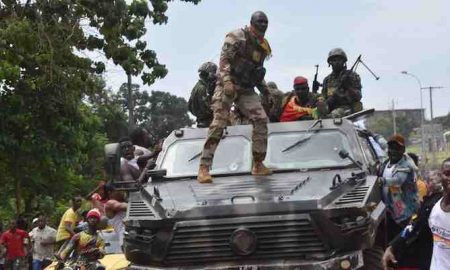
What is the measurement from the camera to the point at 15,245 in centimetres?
1741

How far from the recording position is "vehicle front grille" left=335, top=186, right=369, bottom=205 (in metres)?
6.26

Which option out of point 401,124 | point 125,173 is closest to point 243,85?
point 125,173

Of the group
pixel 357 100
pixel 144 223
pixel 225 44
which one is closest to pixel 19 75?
pixel 357 100

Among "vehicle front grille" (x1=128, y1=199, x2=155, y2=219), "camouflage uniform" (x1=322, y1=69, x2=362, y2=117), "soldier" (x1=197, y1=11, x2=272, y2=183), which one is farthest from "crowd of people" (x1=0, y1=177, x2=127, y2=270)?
"camouflage uniform" (x1=322, y1=69, x2=362, y2=117)

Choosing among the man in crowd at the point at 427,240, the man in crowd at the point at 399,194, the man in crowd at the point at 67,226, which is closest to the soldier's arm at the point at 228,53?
the man in crowd at the point at 399,194

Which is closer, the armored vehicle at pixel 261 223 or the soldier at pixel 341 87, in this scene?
the armored vehicle at pixel 261 223

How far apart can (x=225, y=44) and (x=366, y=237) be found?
240 centimetres

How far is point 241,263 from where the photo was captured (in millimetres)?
6121

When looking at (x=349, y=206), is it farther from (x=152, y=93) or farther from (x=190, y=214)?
(x=152, y=93)

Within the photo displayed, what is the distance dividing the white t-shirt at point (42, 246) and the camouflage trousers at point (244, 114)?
920 centimetres

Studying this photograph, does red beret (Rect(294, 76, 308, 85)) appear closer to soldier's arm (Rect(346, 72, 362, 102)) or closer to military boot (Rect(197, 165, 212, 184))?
soldier's arm (Rect(346, 72, 362, 102))

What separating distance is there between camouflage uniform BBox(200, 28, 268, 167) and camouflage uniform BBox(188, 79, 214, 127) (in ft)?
5.75

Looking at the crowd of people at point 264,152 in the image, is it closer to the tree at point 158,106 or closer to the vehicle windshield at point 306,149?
the vehicle windshield at point 306,149

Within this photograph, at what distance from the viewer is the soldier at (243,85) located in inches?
295
